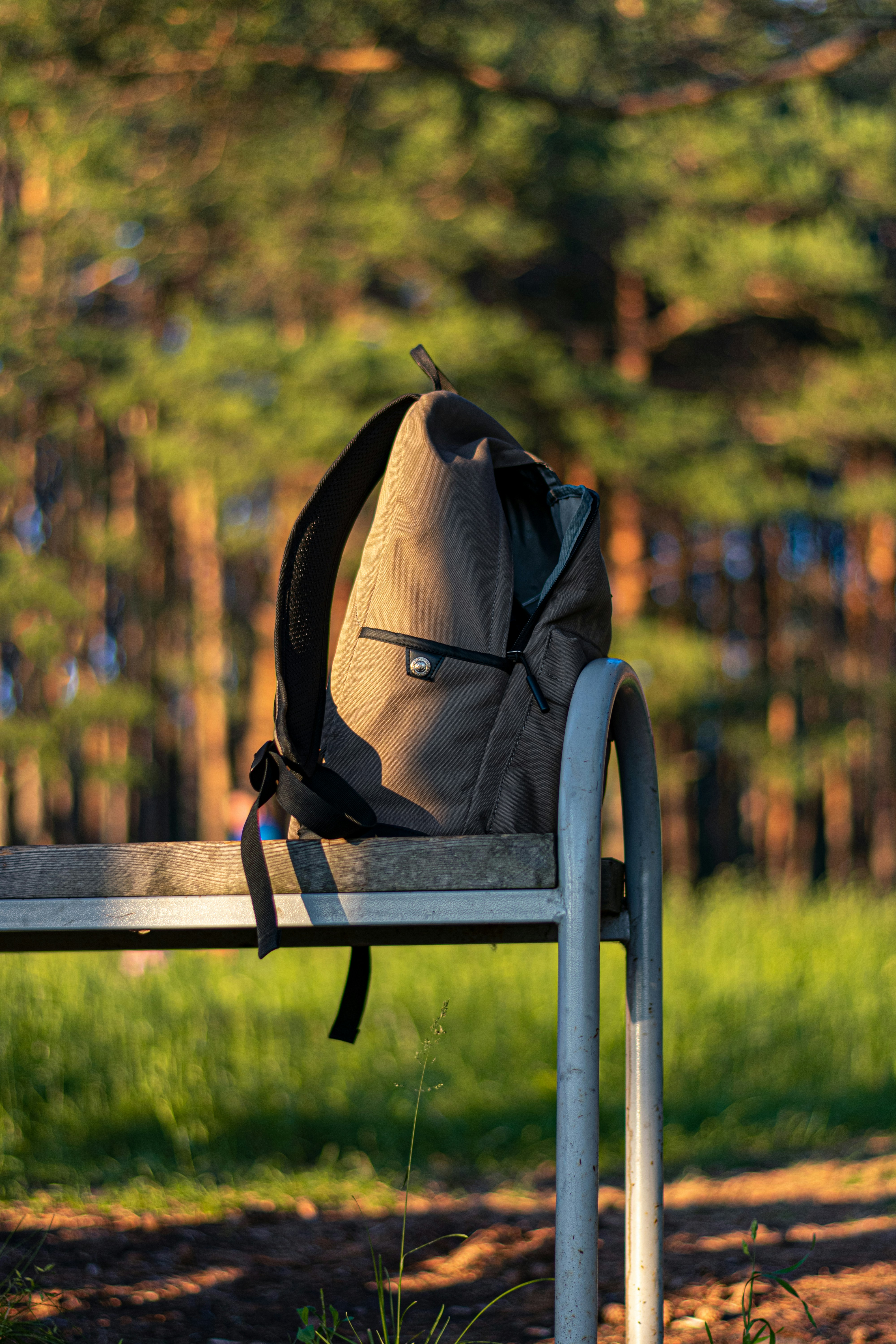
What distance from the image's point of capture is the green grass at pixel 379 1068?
11.1 feet

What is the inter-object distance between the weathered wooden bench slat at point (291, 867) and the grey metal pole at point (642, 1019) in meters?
0.24

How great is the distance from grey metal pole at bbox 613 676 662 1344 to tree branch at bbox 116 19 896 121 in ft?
11.1

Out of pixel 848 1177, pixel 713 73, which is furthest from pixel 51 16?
pixel 848 1177

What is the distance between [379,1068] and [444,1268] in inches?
78.9

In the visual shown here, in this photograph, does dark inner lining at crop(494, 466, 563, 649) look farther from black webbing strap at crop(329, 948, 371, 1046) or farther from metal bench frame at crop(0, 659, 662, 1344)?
black webbing strap at crop(329, 948, 371, 1046)

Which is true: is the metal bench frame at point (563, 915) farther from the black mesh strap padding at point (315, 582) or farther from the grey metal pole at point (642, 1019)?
the black mesh strap padding at point (315, 582)

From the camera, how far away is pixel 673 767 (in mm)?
10117

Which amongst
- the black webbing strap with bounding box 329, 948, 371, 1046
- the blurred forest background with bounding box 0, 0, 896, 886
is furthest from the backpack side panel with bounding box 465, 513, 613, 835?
the blurred forest background with bounding box 0, 0, 896, 886

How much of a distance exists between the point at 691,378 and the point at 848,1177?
9.32 meters

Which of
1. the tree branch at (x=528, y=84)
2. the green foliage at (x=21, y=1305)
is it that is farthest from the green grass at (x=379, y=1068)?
the tree branch at (x=528, y=84)

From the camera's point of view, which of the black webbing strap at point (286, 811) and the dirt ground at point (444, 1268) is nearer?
the black webbing strap at point (286, 811)

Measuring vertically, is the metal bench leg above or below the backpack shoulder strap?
below

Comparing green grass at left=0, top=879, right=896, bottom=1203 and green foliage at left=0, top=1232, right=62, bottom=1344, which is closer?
green foliage at left=0, top=1232, right=62, bottom=1344

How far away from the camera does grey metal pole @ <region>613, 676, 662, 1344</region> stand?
1.44 metres
